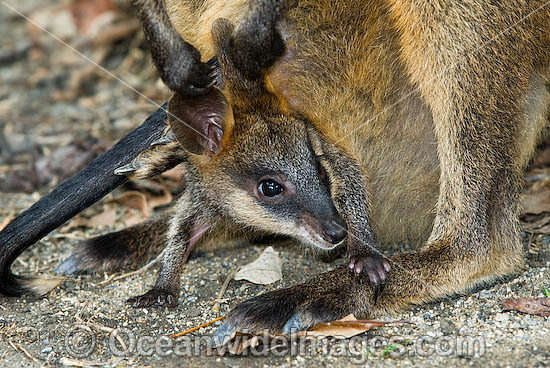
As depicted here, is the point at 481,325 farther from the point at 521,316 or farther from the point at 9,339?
the point at 9,339

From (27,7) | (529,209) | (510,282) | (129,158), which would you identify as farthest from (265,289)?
(27,7)

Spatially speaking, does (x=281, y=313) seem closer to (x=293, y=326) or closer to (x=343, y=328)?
(x=293, y=326)

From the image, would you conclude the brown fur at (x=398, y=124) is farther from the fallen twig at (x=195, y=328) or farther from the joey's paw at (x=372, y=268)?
the fallen twig at (x=195, y=328)

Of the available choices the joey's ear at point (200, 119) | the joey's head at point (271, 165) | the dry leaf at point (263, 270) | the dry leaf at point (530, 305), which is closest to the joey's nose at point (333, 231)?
the joey's head at point (271, 165)

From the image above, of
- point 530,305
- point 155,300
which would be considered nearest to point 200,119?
point 155,300
